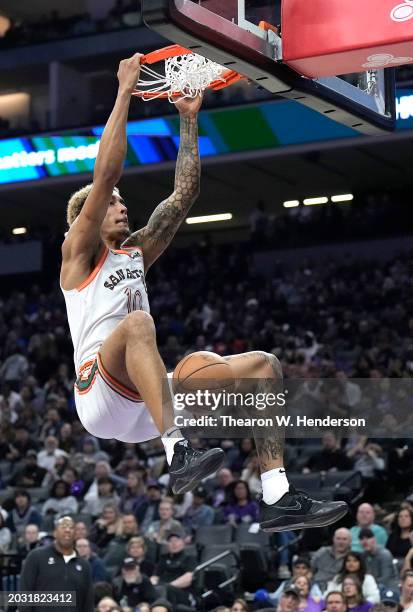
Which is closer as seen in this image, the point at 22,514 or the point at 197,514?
the point at 197,514

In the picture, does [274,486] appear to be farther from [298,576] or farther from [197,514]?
[197,514]

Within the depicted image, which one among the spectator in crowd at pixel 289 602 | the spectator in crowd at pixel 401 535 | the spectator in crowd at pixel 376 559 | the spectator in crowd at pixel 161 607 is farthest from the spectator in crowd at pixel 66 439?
the spectator in crowd at pixel 289 602

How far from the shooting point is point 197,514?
13.3 meters

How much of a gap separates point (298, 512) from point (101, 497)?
8.55m

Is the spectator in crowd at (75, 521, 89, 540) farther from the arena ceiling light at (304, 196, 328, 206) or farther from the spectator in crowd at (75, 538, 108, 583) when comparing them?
the arena ceiling light at (304, 196, 328, 206)

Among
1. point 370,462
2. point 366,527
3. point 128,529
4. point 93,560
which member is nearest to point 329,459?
point 370,462

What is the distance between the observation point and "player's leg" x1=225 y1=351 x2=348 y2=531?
5992mm

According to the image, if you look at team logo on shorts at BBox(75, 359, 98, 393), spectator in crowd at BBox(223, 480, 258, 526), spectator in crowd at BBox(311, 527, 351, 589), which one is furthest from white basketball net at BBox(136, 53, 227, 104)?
spectator in crowd at BBox(223, 480, 258, 526)

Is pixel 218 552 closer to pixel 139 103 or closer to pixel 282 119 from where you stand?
pixel 282 119

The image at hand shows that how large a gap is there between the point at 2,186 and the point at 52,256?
322cm

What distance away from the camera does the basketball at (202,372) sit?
5.96m

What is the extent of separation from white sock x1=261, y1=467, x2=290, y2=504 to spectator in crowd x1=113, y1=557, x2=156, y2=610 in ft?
17.8

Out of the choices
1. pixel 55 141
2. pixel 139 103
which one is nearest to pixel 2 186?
pixel 55 141

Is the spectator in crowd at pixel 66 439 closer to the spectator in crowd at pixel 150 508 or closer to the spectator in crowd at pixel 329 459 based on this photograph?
the spectator in crowd at pixel 150 508
